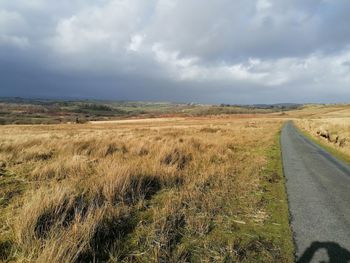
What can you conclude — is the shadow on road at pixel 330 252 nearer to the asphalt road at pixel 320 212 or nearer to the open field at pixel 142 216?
the asphalt road at pixel 320 212

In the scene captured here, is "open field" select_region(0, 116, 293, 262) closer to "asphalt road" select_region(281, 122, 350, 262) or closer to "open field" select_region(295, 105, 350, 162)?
"asphalt road" select_region(281, 122, 350, 262)

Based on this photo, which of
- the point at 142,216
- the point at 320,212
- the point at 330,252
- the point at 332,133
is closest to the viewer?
the point at 330,252

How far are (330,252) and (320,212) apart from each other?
2.15 m

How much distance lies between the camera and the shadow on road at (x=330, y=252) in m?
4.67

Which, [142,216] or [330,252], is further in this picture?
[142,216]

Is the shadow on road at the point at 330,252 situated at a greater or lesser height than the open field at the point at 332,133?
greater

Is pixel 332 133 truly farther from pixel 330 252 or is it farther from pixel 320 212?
pixel 330 252

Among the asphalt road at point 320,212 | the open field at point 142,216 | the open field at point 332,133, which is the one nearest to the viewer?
the open field at point 142,216

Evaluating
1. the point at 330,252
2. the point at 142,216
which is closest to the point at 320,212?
the point at 330,252

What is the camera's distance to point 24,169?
1040cm

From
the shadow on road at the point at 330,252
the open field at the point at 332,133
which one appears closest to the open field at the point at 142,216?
the shadow on road at the point at 330,252

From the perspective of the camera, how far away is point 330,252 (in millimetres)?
4930

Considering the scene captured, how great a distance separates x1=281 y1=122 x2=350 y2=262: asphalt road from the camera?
499 cm

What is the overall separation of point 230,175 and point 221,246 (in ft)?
18.5
